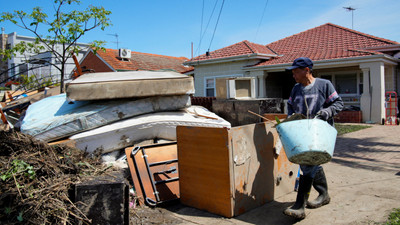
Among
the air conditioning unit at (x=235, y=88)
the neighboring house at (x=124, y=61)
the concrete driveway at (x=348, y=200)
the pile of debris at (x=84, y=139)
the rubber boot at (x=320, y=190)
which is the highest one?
the neighboring house at (x=124, y=61)

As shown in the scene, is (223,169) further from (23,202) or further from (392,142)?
(392,142)

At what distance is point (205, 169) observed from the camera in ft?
11.5

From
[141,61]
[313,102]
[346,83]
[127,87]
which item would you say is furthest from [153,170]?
[141,61]

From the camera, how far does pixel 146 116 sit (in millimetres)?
4793

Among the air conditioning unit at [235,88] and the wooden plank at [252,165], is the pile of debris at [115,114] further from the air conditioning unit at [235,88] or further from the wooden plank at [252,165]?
the air conditioning unit at [235,88]

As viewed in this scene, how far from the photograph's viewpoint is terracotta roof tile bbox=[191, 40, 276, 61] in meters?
16.0

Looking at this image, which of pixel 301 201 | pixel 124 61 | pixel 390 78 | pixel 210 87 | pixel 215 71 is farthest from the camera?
pixel 124 61

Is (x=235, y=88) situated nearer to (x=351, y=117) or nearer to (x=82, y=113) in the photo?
(x=82, y=113)

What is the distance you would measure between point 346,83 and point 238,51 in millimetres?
5386

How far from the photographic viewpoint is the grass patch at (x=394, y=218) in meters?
2.93

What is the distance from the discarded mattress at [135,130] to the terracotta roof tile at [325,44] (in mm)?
10280

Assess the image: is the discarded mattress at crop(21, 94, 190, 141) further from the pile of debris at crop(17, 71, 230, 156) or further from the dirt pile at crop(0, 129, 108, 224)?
the dirt pile at crop(0, 129, 108, 224)

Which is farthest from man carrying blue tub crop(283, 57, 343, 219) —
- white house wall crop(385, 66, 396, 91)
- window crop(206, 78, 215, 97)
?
window crop(206, 78, 215, 97)

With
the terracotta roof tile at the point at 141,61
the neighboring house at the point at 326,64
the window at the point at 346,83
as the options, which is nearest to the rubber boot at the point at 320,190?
the neighboring house at the point at 326,64
